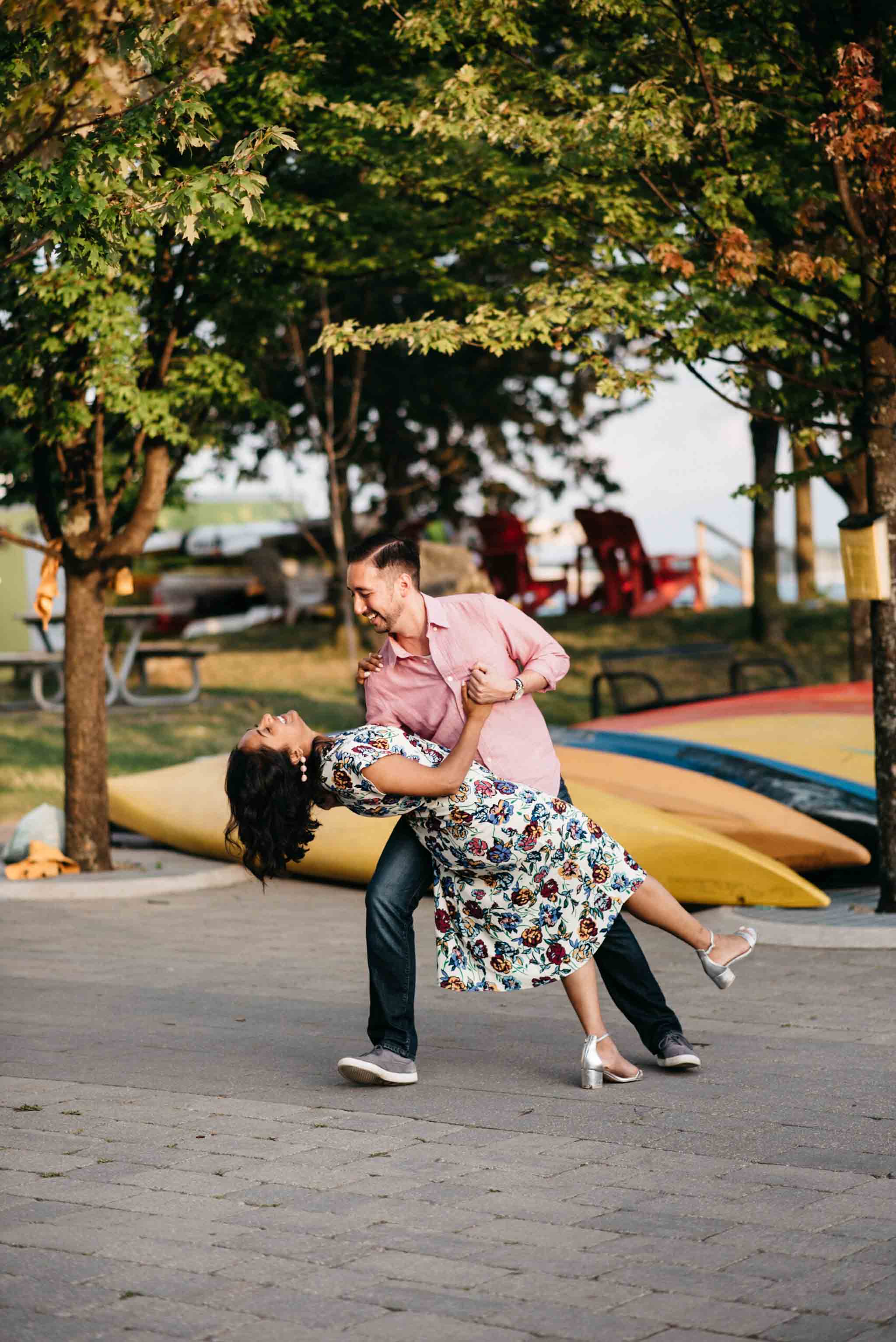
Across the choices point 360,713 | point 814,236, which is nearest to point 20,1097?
point 814,236

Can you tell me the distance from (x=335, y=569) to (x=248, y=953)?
53.7 ft

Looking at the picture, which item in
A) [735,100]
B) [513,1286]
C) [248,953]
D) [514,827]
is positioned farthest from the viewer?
[735,100]

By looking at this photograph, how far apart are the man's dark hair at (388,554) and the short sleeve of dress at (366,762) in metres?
0.51

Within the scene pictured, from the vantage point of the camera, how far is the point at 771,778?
401 inches

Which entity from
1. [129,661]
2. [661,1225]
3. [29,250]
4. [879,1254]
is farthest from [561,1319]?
[129,661]

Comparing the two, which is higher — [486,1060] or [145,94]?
[145,94]

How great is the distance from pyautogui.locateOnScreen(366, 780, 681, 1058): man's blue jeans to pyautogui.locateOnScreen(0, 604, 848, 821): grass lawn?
9240 millimetres

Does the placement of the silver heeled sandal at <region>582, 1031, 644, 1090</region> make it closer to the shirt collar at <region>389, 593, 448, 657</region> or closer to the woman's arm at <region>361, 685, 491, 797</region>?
the woman's arm at <region>361, 685, 491, 797</region>

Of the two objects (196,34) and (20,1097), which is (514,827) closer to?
(20,1097)

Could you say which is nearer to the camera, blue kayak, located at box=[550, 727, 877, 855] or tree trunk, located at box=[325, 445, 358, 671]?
blue kayak, located at box=[550, 727, 877, 855]

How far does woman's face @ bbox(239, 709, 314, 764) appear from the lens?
5117mm

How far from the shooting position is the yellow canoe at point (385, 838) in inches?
344

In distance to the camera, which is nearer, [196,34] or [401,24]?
[196,34]

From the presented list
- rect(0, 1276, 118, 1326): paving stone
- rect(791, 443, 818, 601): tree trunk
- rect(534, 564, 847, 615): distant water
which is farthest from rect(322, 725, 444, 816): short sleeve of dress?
rect(534, 564, 847, 615): distant water
